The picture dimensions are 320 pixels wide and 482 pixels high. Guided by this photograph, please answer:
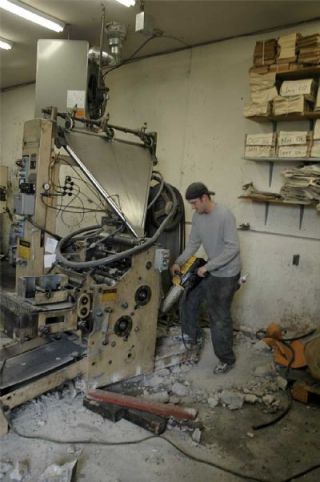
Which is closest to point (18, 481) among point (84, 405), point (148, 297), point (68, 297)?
point (84, 405)

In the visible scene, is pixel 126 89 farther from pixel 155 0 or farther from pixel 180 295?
pixel 180 295

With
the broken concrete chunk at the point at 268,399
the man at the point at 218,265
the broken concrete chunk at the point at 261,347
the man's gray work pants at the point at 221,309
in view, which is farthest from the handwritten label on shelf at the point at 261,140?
the broken concrete chunk at the point at 268,399

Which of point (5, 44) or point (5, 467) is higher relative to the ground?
point (5, 44)

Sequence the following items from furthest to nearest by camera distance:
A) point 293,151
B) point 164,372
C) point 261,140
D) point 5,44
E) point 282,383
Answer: point 5,44 < point 261,140 < point 293,151 < point 164,372 < point 282,383

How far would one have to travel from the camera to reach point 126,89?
14.8 feet

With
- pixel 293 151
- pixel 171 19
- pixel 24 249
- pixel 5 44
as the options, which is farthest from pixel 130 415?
pixel 5 44

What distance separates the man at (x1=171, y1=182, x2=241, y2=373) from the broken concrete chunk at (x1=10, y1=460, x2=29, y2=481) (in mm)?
1477

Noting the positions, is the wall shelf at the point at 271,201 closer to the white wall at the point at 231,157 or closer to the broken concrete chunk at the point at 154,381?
the white wall at the point at 231,157

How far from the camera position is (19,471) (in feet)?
5.64

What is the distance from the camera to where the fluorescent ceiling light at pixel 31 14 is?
3271 millimetres

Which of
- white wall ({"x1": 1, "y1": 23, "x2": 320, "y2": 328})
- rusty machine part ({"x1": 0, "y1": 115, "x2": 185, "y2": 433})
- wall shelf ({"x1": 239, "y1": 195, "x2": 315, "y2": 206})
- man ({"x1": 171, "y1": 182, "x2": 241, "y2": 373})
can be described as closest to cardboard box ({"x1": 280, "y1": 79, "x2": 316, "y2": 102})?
white wall ({"x1": 1, "y1": 23, "x2": 320, "y2": 328})

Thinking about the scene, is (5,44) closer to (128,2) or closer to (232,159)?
(128,2)

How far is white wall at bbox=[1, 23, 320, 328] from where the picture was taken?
336cm

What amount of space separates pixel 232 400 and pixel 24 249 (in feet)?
5.55
